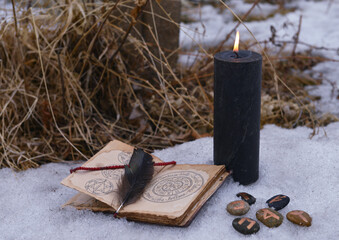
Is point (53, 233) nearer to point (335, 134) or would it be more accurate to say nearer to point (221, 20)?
point (335, 134)

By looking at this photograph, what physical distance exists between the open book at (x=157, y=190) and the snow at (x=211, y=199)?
42 millimetres

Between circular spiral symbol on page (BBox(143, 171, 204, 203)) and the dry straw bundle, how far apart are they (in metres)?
0.42

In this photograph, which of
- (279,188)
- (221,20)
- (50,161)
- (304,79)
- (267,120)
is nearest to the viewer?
(279,188)

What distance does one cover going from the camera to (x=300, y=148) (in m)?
1.84

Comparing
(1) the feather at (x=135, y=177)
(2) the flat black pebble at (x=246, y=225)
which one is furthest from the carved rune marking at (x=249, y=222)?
(1) the feather at (x=135, y=177)

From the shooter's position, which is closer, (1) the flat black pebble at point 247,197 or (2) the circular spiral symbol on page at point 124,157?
(1) the flat black pebble at point 247,197

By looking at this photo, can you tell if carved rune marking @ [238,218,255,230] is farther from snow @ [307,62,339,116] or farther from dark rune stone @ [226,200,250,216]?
snow @ [307,62,339,116]

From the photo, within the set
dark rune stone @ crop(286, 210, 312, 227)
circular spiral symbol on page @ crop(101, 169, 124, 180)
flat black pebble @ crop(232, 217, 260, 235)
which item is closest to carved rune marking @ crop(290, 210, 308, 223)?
dark rune stone @ crop(286, 210, 312, 227)

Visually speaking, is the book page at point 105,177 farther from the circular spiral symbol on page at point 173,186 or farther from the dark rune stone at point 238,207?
the dark rune stone at point 238,207

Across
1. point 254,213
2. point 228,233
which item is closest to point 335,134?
point 254,213

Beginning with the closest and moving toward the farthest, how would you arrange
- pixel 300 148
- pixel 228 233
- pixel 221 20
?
pixel 228 233
pixel 300 148
pixel 221 20

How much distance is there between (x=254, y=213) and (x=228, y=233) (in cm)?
14

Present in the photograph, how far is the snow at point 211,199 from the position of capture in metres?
1.38

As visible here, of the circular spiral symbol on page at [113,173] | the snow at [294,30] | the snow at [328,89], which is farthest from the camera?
the snow at [294,30]
